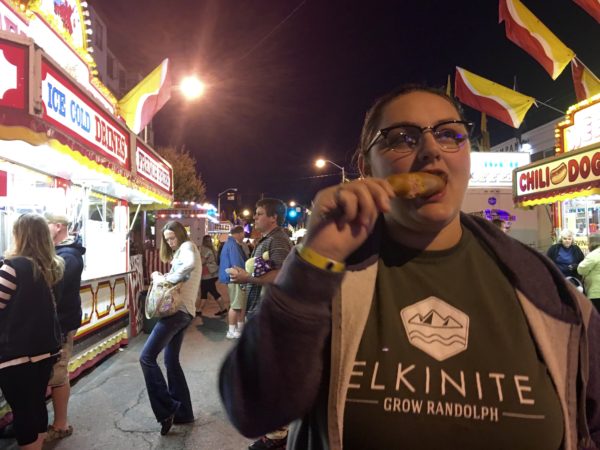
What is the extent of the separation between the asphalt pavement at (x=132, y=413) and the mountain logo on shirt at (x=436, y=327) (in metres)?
1.91

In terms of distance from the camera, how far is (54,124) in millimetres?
4375

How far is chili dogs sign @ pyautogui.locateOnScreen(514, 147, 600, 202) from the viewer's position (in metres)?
8.51

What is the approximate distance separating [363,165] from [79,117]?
484 centimetres

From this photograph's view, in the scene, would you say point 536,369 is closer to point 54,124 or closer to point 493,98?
point 54,124

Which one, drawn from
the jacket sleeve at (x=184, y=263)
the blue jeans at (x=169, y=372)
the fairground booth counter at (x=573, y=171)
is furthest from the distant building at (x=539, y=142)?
the blue jeans at (x=169, y=372)

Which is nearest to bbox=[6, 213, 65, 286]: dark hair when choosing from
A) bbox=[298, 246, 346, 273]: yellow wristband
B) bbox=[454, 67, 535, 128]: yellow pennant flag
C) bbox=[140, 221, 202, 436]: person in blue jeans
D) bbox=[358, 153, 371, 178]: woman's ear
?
bbox=[140, 221, 202, 436]: person in blue jeans

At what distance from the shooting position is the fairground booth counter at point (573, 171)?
8.65 m

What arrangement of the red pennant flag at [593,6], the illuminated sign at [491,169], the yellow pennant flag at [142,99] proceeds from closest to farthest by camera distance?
1. the red pennant flag at [593,6]
2. the yellow pennant flag at [142,99]
3. the illuminated sign at [491,169]

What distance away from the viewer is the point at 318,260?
99 centimetres

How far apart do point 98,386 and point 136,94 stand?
611cm

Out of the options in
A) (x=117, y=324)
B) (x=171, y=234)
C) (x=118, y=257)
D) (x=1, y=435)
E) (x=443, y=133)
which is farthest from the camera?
(x=118, y=257)

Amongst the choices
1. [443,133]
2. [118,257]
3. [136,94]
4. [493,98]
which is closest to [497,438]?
[443,133]

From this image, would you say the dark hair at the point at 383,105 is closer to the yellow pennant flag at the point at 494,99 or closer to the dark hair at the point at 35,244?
the dark hair at the point at 35,244

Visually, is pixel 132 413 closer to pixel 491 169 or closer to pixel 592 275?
pixel 592 275
